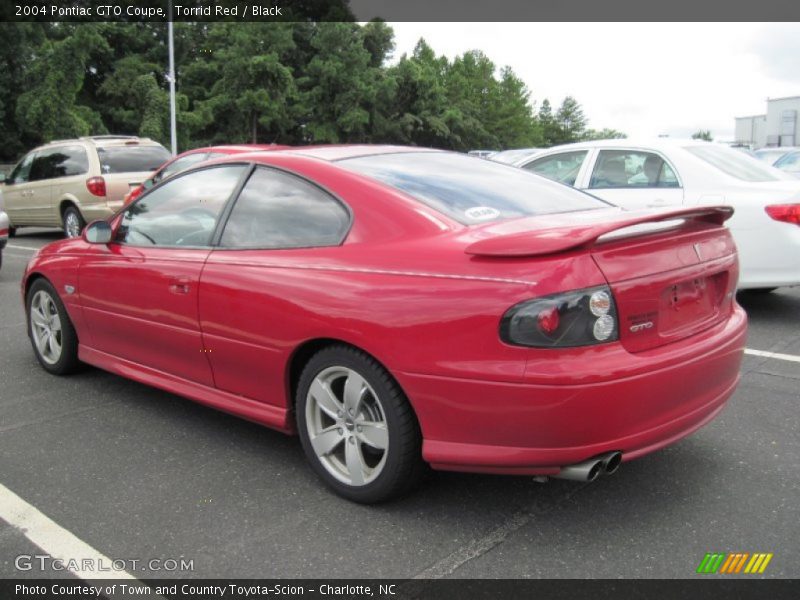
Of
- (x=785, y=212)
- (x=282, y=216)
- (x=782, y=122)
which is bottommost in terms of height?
(x=785, y=212)

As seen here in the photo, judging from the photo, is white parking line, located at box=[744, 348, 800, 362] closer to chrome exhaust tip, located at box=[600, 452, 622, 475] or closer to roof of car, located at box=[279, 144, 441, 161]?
roof of car, located at box=[279, 144, 441, 161]

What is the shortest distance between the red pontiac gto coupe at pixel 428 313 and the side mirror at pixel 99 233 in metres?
0.31

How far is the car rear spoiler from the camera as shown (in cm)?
268

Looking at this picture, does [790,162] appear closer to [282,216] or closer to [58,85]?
[282,216]

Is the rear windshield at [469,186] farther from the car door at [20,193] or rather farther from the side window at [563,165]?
the car door at [20,193]

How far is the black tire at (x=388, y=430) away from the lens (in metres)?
2.93

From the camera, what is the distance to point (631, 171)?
7.32 metres

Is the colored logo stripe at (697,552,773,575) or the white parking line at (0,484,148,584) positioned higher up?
the colored logo stripe at (697,552,773,575)

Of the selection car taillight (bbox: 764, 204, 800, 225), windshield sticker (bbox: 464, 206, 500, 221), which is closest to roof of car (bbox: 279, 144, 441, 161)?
windshield sticker (bbox: 464, 206, 500, 221)

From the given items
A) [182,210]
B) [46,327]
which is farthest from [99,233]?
[46,327]

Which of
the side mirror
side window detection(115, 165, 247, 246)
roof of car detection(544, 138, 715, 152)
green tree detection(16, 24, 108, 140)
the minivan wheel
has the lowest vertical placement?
the minivan wheel

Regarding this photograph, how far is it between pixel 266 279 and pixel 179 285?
2.07 ft

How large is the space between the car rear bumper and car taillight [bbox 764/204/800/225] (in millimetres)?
3858

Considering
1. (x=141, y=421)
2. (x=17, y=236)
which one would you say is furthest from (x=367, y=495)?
(x=17, y=236)
